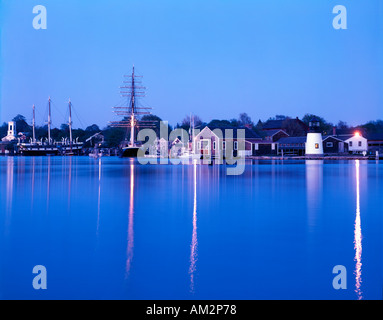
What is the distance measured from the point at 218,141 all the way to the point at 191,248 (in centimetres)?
7192

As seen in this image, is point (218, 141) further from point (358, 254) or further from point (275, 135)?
point (358, 254)

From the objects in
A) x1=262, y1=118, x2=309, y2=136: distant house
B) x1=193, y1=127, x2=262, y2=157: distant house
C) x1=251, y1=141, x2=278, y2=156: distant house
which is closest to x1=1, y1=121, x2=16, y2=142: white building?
x1=262, y1=118, x2=309, y2=136: distant house

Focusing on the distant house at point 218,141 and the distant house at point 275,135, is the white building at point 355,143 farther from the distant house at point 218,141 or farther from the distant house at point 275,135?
the distant house at point 218,141

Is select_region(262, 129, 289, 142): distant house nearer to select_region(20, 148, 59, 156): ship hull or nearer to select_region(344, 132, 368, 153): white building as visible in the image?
select_region(344, 132, 368, 153): white building

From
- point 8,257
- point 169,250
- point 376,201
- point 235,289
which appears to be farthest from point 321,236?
point 376,201

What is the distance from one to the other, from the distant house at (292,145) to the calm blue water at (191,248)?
66402 mm

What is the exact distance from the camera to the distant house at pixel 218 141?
82.1m

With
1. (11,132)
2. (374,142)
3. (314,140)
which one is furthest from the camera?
(11,132)

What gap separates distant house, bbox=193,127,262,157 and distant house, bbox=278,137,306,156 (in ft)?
19.5

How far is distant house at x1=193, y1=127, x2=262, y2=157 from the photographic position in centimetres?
8206

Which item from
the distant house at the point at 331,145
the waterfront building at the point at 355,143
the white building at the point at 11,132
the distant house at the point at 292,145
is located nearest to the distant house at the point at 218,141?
the distant house at the point at 292,145

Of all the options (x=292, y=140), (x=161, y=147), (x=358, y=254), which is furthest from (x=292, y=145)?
(x=358, y=254)

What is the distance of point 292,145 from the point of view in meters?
87.0
